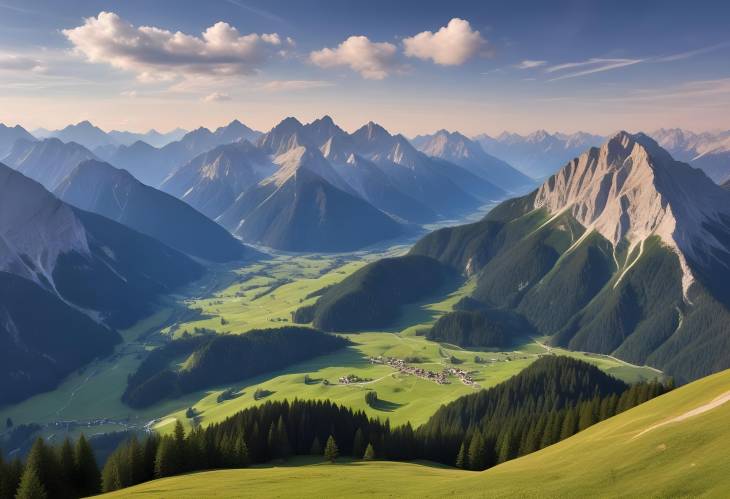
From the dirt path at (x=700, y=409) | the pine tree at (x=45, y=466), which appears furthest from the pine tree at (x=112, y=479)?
the dirt path at (x=700, y=409)

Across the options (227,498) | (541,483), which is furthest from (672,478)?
(227,498)

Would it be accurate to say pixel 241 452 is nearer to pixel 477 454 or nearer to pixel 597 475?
pixel 477 454

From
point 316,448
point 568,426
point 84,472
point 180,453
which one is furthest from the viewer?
point 316,448

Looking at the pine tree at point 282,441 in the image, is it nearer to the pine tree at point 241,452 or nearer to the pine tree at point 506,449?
the pine tree at point 241,452

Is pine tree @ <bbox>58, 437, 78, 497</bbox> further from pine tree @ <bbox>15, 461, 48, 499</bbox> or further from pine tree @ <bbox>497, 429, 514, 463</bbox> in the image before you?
pine tree @ <bbox>497, 429, 514, 463</bbox>

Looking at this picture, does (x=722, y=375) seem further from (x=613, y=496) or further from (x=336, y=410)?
(x=336, y=410)

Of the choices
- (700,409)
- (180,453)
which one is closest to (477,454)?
(180,453)
